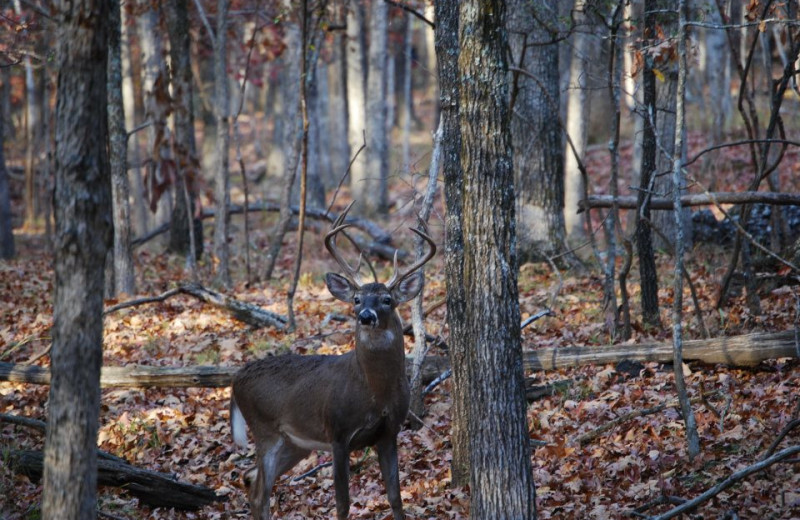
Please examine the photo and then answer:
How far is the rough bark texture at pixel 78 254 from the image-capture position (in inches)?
172

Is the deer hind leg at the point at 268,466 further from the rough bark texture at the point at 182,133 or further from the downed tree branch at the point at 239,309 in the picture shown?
the rough bark texture at the point at 182,133

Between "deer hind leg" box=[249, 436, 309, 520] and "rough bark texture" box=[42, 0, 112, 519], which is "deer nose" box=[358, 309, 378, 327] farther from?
"rough bark texture" box=[42, 0, 112, 519]

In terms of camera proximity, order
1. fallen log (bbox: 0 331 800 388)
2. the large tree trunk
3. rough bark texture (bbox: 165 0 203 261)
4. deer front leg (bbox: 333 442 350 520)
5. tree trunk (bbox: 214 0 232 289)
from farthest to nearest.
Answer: the large tree trunk
rough bark texture (bbox: 165 0 203 261)
tree trunk (bbox: 214 0 232 289)
fallen log (bbox: 0 331 800 388)
deer front leg (bbox: 333 442 350 520)

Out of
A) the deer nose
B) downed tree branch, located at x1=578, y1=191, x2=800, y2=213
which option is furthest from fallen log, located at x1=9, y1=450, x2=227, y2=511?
downed tree branch, located at x1=578, y1=191, x2=800, y2=213

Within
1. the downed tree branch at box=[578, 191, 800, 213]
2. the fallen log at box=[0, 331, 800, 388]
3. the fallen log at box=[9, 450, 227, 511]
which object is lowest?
the fallen log at box=[9, 450, 227, 511]

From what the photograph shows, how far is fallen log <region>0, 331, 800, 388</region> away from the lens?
8227 millimetres

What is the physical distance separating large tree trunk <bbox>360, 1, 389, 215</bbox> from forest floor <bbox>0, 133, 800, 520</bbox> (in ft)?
33.9

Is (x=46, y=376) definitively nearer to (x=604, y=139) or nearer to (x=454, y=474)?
(x=454, y=474)

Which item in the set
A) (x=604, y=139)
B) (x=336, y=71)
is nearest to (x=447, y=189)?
(x=604, y=139)

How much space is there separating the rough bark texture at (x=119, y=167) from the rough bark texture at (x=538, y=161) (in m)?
5.80

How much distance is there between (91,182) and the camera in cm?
442

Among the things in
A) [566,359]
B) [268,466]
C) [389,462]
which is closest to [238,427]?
[268,466]

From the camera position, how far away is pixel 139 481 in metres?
7.43

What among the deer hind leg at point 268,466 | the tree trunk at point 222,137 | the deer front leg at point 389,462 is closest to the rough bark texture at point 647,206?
the deer front leg at point 389,462
